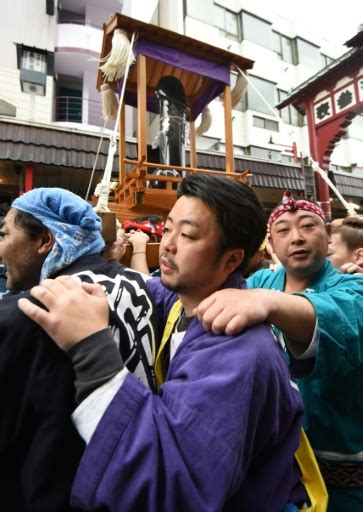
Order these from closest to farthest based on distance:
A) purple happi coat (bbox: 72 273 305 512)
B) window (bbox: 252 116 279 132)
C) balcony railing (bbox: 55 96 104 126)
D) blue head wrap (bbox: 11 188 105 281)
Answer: purple happi coat (bbox: 72 273 305 512), blue head wrap (bbox: 11 188 105 281), balcony railing (bbox: 55 96 104 126), window (bbox: 252 116 279 132)

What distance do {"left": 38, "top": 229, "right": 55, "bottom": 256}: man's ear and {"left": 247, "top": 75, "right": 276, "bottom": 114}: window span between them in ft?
47.1

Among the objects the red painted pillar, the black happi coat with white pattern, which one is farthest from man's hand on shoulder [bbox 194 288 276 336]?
the red painted pillar

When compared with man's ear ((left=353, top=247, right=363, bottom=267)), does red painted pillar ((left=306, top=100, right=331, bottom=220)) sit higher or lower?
higher

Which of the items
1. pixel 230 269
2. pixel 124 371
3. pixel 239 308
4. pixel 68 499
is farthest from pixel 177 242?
pixel 68 499

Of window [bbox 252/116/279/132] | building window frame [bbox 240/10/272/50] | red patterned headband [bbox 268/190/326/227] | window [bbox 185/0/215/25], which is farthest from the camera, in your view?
building window frame [bbox 240/10/272/50]

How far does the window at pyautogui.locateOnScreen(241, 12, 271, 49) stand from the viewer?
14.3m

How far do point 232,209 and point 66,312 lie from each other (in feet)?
2.03

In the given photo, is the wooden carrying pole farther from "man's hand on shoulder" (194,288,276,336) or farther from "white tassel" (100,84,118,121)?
"man's hand on shoulder" (194,288,276,336)

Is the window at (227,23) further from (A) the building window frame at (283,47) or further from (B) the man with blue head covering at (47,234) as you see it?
(B) the man with blue head covering at (47,234)

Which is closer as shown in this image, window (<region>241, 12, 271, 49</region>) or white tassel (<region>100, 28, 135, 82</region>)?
white tassel (<region>100, 28, 135, 82</region>)

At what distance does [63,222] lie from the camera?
1.36 m

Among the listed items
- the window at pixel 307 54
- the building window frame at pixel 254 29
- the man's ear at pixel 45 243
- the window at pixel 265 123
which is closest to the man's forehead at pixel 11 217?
the man's ear at pixel 45 243

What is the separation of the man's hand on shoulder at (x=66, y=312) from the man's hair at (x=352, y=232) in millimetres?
2294

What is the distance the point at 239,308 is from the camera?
897 mm
